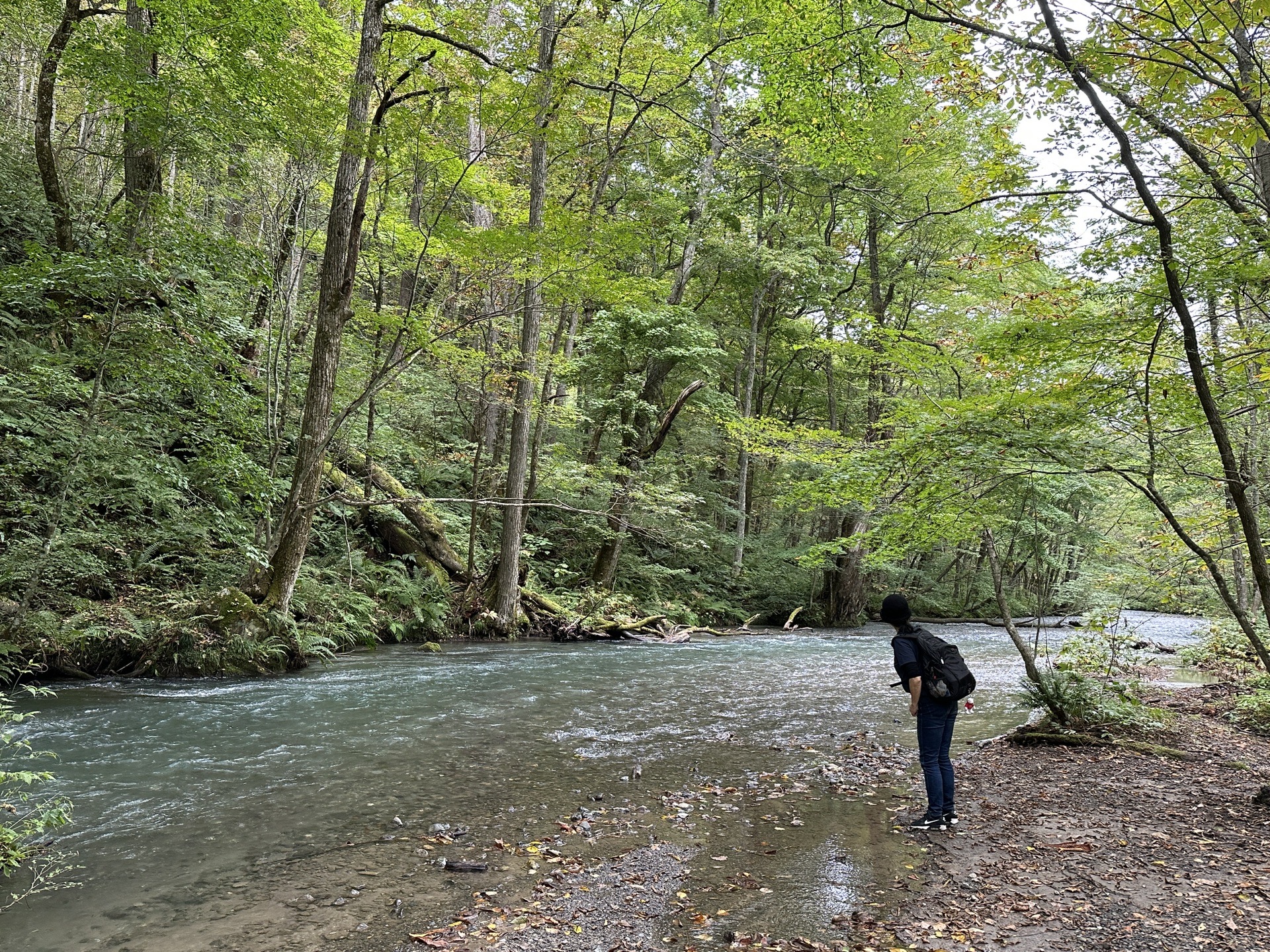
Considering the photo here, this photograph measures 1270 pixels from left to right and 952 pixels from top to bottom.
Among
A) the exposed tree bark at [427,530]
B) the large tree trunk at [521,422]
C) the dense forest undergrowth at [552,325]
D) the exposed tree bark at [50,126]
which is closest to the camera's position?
the dense forest undergrowth at [552,325]

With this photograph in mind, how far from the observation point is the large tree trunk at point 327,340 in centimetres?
995

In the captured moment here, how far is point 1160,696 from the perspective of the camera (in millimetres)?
10039

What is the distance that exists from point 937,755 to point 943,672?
609 millimetres

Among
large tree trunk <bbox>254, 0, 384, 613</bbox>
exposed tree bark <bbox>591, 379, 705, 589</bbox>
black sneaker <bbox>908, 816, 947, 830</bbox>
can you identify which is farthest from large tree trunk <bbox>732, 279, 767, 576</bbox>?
black sneaker <bbox>908, 816, 947, 830</bbox>

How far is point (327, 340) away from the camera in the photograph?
32.9 feet

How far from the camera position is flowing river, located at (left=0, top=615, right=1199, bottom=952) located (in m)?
3.89

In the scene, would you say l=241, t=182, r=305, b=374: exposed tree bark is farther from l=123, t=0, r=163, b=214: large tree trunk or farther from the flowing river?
the flowing river

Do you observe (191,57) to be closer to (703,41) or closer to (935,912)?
(703,41)

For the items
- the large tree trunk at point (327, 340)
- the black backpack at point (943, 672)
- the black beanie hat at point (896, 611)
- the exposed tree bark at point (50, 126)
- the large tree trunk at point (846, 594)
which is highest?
the exposed tree bark at point (50, 126)

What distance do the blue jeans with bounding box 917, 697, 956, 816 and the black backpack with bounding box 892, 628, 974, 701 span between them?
111 mm

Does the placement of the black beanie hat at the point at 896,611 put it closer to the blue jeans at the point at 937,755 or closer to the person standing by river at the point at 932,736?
the person standing by river at the point at 932,736

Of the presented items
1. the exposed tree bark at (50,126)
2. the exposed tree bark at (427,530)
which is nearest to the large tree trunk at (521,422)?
the exposed tree bark at (427,530)

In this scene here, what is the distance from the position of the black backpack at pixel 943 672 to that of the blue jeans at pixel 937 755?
0.36ft

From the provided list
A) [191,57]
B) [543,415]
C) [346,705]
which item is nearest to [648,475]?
[543,415]
